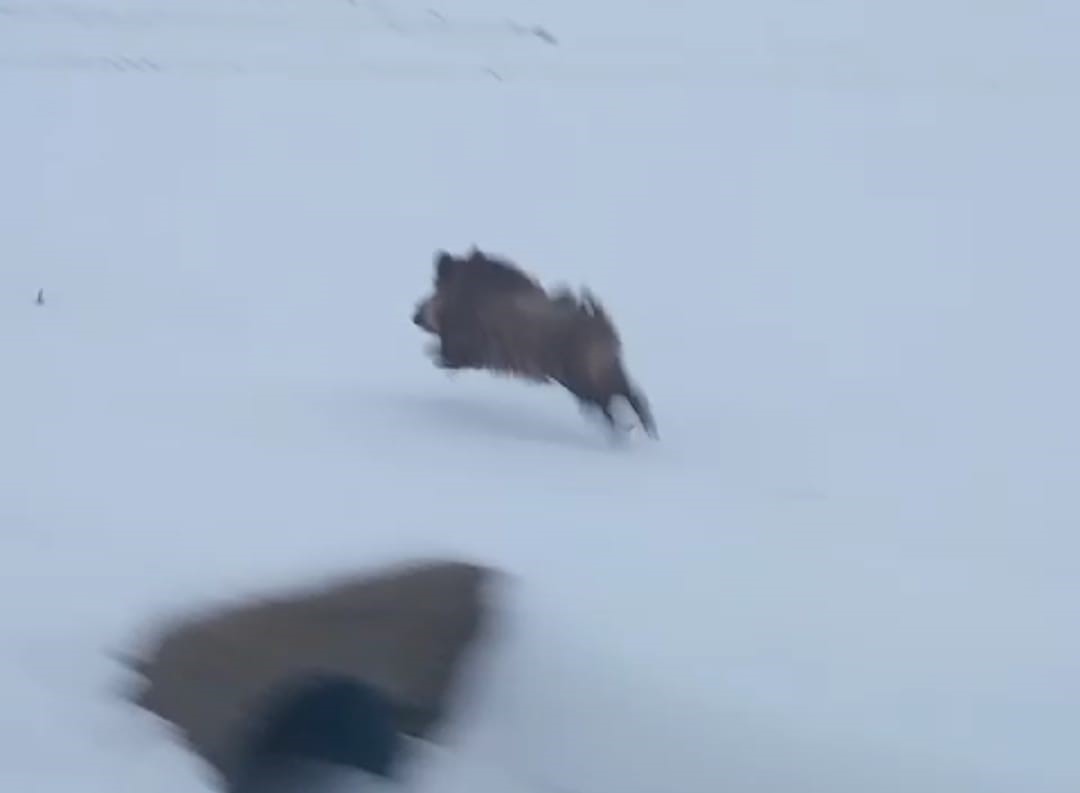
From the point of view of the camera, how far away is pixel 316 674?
3320 millimetres

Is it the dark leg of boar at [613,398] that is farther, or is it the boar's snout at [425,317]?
the boar's snout at [425,317]

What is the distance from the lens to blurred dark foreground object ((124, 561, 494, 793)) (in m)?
3.30

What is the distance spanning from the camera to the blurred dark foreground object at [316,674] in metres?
3.30

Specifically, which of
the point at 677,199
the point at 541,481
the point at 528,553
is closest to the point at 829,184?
the point at 677,199

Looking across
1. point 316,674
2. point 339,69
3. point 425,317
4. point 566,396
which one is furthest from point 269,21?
point 316,674

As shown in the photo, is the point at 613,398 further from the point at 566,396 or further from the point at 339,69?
the point at 339,69

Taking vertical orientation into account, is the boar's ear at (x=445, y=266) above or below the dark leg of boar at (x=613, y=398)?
above

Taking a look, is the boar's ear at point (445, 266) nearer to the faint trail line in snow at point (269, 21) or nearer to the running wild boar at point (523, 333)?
the running wild boar at point (523, 333)

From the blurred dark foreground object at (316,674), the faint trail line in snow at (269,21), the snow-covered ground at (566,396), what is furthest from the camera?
the faint trail line in snow at (269,21)

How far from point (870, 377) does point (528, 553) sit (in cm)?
330

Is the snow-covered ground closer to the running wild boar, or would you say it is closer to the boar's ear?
the running wild boar

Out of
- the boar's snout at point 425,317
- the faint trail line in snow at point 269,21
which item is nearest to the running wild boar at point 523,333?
the boar's snout at point 425,317

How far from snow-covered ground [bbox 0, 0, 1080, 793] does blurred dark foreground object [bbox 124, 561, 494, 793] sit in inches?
2.9

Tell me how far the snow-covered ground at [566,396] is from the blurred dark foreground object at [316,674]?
0.07 metres
